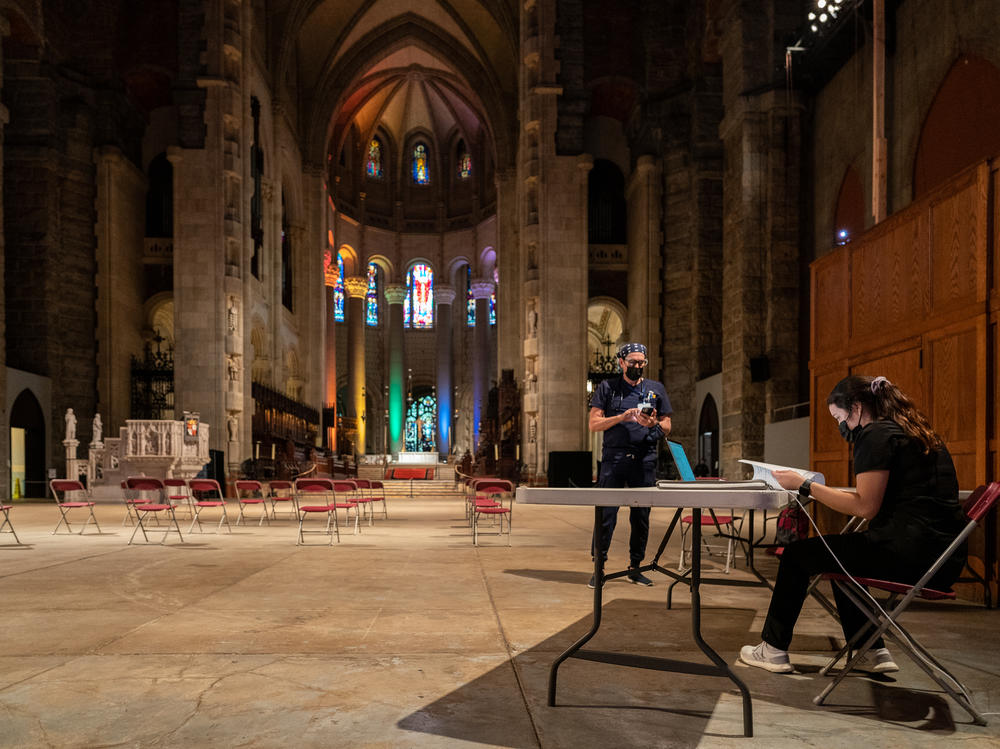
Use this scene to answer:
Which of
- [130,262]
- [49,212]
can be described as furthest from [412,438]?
[49,212]

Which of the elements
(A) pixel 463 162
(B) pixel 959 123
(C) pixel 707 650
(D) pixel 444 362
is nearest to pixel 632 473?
(C) pixel 707 650

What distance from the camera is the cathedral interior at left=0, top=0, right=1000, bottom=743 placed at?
26.0 feet

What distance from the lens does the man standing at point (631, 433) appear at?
18.7 ft

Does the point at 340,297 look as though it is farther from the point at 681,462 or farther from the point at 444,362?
the point at 681,462

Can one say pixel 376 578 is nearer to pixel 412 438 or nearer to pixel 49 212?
pixel 49 212

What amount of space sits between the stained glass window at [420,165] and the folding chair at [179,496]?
33541mm

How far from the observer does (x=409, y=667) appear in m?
3.65

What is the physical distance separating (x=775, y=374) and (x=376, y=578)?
1444 centimetres

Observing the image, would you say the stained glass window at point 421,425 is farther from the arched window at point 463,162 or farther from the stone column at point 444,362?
the arched window at point 463,162

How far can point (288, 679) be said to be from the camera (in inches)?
135

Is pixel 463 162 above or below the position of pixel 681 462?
above

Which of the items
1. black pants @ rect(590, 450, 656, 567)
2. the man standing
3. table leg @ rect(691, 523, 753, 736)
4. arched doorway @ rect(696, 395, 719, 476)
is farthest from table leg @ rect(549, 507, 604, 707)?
arched doorway @ rect(696, 395, 719, 476)

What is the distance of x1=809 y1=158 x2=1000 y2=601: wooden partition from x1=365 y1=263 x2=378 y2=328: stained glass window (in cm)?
4267

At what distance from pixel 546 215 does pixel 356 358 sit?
22.2 metres
